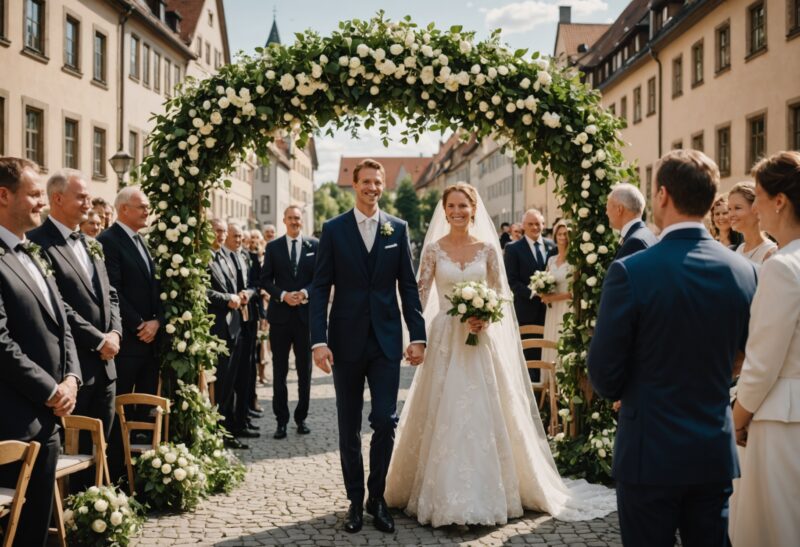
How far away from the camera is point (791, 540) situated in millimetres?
3975

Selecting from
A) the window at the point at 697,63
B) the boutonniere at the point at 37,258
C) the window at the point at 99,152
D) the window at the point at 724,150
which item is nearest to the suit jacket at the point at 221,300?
the boutonniere at the point at 37,258

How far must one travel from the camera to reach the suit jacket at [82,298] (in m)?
5.96

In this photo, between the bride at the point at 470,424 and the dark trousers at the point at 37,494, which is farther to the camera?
the bride at the point at 470,424

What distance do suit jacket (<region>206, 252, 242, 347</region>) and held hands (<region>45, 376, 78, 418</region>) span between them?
14.4 feet

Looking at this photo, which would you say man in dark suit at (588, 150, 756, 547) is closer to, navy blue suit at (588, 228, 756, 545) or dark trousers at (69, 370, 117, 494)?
navy blue suit at (588, 228, 756, 545)

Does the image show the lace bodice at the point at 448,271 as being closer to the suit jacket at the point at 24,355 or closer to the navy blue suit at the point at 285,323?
the navy blue suit at the point at 285,323

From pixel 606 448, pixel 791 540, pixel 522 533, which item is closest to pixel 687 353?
pixel 791 540

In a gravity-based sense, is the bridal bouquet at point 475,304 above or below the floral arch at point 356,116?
below

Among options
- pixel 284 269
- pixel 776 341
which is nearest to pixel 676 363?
pixel 776 341

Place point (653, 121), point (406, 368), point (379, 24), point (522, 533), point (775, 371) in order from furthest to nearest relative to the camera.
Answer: point (653, 121) → point (406, 368) → point (379, 24) → point (522, 533) → point (775, 371)

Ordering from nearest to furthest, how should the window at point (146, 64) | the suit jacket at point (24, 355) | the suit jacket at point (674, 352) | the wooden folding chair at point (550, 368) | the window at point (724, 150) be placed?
the suit jacket at point (674, 352), the suit jacket at point (24, 355), the wooden folding chair at point (550, 368), the window at point (724, 150), the window at point (146, 64)

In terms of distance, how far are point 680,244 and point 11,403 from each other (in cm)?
364

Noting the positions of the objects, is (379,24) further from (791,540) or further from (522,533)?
(791,540)

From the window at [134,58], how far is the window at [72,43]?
483 centimetres
